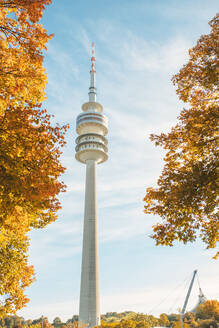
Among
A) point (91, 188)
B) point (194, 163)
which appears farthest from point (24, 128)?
point (91, 188)

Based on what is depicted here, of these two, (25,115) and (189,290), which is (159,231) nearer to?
(25,115)

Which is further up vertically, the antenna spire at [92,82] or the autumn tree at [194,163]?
the antenna spire at [92,82]

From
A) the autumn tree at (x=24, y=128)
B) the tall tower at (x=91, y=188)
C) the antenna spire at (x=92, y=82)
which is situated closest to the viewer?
the autumn tree at (x=24, y=128)

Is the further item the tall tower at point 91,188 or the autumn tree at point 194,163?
the tall tower at point 91,188

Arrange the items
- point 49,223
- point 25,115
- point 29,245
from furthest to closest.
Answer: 1. point 29,245
2. point 49,223
3. point 25,115

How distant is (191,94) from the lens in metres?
11.8

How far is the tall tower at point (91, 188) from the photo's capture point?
48844mm

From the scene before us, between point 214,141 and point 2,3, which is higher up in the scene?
point 2,3

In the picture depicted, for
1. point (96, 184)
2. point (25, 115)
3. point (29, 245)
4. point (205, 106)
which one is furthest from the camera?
point (96, 184)

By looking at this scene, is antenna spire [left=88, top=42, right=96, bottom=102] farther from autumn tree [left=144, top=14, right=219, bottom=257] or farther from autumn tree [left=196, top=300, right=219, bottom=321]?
autumn tree [left=144, top=14, right=219, bottom=257]

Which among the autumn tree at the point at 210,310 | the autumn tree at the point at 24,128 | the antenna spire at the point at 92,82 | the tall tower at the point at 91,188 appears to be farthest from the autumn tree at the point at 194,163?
the antenna spire at the point at 92,82

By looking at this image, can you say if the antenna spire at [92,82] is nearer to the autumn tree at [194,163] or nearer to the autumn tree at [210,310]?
the autumn tree at [210,310]

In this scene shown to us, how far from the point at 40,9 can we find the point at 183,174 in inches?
275

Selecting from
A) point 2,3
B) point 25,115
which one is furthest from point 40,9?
point 25,115
